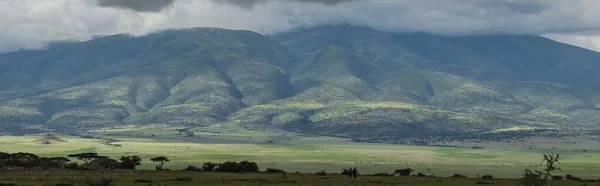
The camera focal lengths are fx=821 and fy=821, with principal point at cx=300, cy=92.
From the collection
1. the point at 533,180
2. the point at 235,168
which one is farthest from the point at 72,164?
the point at 533,180

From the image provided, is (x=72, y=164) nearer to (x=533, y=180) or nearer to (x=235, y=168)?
(x=235, y=168)

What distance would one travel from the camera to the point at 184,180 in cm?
8869

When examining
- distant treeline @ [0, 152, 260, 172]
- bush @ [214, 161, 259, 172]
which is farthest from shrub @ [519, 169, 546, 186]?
bush @ [214, 161, 259, 172]

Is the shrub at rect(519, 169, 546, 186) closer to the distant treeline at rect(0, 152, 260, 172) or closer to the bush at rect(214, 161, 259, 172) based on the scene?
the distant treeline at rect(0, 152, 260, 172)

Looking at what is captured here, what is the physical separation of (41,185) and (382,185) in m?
34.0

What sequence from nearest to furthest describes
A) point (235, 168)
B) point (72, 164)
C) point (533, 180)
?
1. point (533, 180)
2. point (72, 164)
3. point (235, 168)

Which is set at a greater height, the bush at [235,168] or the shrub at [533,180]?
the bush at [235,168]

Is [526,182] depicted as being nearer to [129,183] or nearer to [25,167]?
[129,183]

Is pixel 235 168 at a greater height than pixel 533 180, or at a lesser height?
greater

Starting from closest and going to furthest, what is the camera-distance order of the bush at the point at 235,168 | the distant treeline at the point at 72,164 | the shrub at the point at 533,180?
the shrub at the point at 533,180, the distant treeline at the point at 72,164, the bush at the point at 235,168

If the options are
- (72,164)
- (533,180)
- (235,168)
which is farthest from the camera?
(235,168)

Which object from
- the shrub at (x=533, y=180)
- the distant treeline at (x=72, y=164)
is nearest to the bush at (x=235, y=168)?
the distant treeline at (x=72, y=164)

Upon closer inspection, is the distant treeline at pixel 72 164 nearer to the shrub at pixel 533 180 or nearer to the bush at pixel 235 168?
the bush at pixel 235 168

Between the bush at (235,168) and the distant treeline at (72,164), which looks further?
the bush at (235,168)
